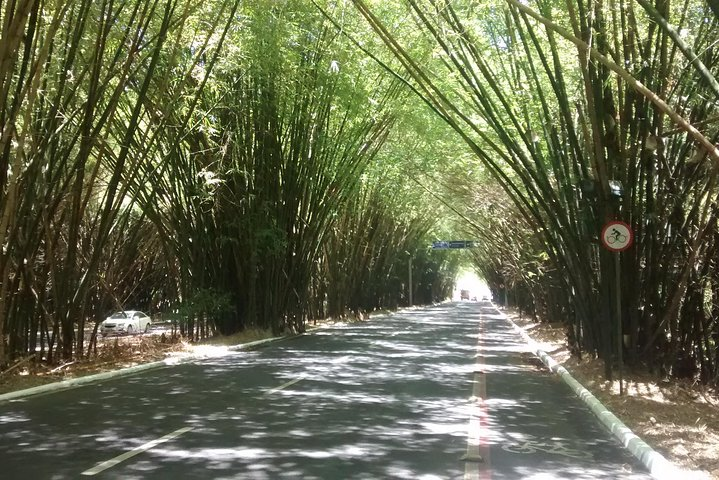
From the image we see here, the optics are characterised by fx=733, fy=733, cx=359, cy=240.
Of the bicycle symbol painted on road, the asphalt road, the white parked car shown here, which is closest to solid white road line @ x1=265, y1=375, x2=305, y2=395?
the asphalt road

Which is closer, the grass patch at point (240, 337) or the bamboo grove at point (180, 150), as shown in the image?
the bamboo grove at point (180, 150)

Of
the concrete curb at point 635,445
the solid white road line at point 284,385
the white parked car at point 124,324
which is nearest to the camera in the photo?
A: the concrete curb at point 635,445

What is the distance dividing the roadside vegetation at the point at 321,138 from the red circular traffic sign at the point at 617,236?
0.47m

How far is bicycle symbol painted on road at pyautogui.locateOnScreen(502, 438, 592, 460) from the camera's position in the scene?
658 cm

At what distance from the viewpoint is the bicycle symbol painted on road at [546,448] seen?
6578mm

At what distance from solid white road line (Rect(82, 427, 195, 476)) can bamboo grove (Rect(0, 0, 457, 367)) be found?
15.0 feet

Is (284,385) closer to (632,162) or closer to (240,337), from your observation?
(632,162)

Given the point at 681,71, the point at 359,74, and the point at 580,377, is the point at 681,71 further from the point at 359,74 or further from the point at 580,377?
the point at 359,74

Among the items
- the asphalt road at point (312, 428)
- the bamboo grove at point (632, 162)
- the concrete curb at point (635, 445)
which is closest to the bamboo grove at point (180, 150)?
the asphalt road at point (312, 428)

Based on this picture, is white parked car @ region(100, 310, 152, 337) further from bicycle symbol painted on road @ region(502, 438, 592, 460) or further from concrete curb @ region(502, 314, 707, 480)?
bicycle symbol painted on road @ region(502, 438, 592, 460)

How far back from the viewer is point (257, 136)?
19.4 meters

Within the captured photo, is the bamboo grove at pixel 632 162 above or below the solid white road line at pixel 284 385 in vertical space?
above

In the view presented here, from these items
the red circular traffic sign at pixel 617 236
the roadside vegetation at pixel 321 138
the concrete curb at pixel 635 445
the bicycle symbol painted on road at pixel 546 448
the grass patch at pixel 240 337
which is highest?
the roadside vegetation at pixel 321 138

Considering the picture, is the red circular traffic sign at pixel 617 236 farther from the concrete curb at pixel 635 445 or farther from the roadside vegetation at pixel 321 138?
the concrete curb at pixel 635 445
